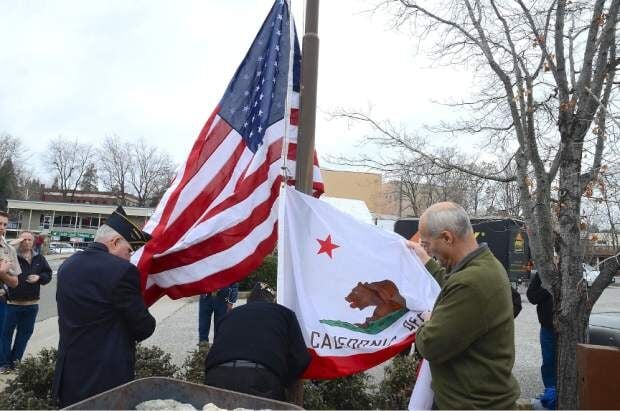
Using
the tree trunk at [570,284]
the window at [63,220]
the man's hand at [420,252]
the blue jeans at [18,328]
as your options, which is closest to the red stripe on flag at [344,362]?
the man's hand at [420,252]

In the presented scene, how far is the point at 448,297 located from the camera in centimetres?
240

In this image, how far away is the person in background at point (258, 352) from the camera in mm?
2939

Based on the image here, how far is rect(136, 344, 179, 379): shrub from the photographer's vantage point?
208 inches

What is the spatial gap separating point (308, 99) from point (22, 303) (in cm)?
516

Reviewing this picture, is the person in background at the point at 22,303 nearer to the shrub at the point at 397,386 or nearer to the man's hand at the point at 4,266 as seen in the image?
the man's hand at the point at 4,266

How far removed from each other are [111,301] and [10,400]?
1.98 metres

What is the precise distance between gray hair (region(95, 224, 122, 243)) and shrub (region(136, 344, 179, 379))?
2.39 metres

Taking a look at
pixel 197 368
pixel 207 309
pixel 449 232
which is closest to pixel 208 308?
pixel 207 309

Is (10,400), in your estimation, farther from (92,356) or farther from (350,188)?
(350,188)

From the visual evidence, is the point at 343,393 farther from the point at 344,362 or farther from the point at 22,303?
the point at 22,303

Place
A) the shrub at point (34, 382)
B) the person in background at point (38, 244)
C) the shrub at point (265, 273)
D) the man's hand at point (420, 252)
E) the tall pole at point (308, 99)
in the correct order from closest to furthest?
the man's hand at point (420, 252) → the tall pole at point (308, 99) → the shrub at point (34, 382) → the person in background at point (38, 244) → the shrub at point (265, 273)

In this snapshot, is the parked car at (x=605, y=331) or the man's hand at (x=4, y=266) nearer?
the man's hand at (x=4, y=266)

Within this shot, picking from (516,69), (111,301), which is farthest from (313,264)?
(516,69)

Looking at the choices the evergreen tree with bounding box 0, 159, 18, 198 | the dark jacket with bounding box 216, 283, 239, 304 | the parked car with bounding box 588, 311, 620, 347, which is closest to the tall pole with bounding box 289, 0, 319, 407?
the dark jacket with bounding box 216, 283, 239, 304
